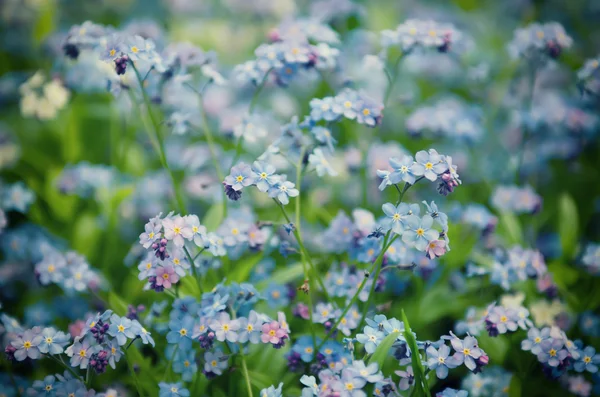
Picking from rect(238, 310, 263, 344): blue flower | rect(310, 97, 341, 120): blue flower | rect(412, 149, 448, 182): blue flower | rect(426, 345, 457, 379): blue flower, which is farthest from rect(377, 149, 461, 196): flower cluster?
rect(238, 310, 263, 344): blue flower

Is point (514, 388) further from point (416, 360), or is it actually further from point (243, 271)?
point (243, 271)

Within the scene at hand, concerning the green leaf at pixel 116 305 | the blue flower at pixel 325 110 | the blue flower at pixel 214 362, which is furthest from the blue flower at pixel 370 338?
the green leaf at pixel 116 305

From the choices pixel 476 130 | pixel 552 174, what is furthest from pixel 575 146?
pixel 476 130

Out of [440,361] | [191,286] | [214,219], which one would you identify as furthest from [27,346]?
[440,361]

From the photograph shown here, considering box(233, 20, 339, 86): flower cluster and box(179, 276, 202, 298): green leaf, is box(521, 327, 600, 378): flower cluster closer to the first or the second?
box(179, 276, 202, 298): green leaf

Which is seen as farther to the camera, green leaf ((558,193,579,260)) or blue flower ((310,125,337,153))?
green leaf ((558,193,579,260))

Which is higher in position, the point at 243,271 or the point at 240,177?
the point at 240,177
